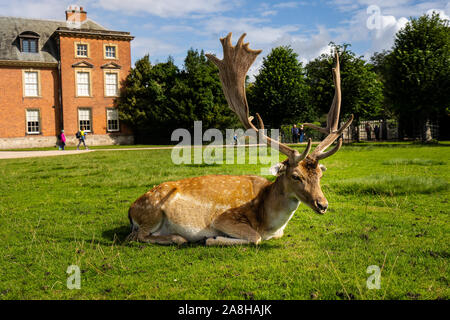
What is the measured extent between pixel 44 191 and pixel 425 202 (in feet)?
35.4

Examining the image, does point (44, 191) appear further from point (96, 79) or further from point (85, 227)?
point (96, 79)

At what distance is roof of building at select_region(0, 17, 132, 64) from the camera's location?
45.5 m

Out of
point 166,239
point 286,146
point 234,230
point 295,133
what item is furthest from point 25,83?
point 286,146

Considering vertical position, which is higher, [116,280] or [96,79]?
[96,79]

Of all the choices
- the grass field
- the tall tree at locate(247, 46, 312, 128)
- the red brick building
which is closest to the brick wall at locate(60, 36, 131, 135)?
the red brick building

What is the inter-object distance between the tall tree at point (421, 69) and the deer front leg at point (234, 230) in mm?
31371

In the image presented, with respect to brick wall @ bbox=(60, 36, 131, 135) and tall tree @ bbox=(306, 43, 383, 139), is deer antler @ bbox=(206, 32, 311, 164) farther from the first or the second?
brick wall @ bbox=(60, 36, 131, 135)

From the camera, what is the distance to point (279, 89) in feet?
143

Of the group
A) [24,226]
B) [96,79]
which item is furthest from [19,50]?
[24,226]

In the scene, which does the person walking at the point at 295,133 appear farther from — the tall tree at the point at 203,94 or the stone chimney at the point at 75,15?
the stone chimney at the point at 75,15

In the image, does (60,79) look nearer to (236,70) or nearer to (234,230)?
(236,70)

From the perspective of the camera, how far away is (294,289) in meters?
4.36

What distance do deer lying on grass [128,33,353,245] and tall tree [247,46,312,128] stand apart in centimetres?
3735

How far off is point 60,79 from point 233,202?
4711 cm
